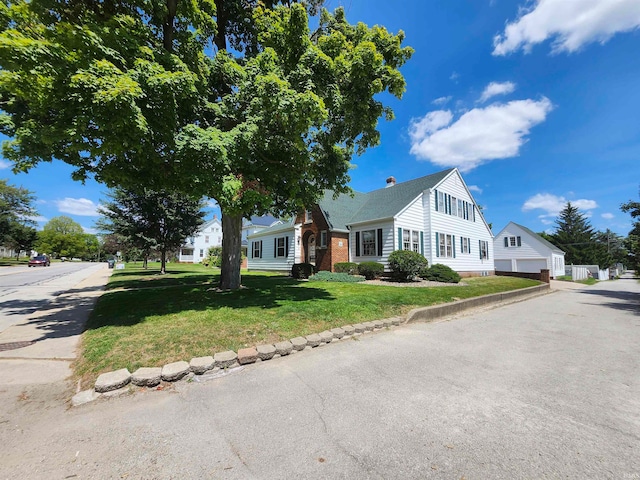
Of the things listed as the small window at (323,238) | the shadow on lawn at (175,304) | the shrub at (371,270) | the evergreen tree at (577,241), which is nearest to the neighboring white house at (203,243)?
the small window at (323,238)

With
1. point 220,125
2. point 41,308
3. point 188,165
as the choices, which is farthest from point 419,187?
point 41,308

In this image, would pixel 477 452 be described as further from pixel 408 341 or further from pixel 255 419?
pixel 408 341

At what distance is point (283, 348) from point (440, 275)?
13.5 m

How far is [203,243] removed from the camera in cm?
5466

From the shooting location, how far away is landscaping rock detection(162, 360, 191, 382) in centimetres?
386

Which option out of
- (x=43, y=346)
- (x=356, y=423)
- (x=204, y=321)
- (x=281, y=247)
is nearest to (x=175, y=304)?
(x=204, y=321)

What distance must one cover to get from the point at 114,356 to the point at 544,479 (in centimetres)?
543

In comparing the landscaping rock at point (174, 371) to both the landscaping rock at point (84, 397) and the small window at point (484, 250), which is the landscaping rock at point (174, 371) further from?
the small window at point (484, 250)

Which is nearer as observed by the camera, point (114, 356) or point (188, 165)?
point (114, 356)

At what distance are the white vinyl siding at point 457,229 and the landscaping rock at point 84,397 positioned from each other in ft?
58.4

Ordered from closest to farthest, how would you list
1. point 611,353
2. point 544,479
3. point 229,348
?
1. point 544,479
2. point 229,348
3. point 611,353

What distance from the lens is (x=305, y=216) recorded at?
21.2 m

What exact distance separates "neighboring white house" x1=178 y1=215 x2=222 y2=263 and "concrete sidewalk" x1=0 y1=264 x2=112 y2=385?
47.5 metres

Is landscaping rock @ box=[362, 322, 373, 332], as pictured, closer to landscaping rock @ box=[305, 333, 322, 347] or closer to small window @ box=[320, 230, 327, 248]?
landscaping rock @ box=[305, 333, 322, 347]
